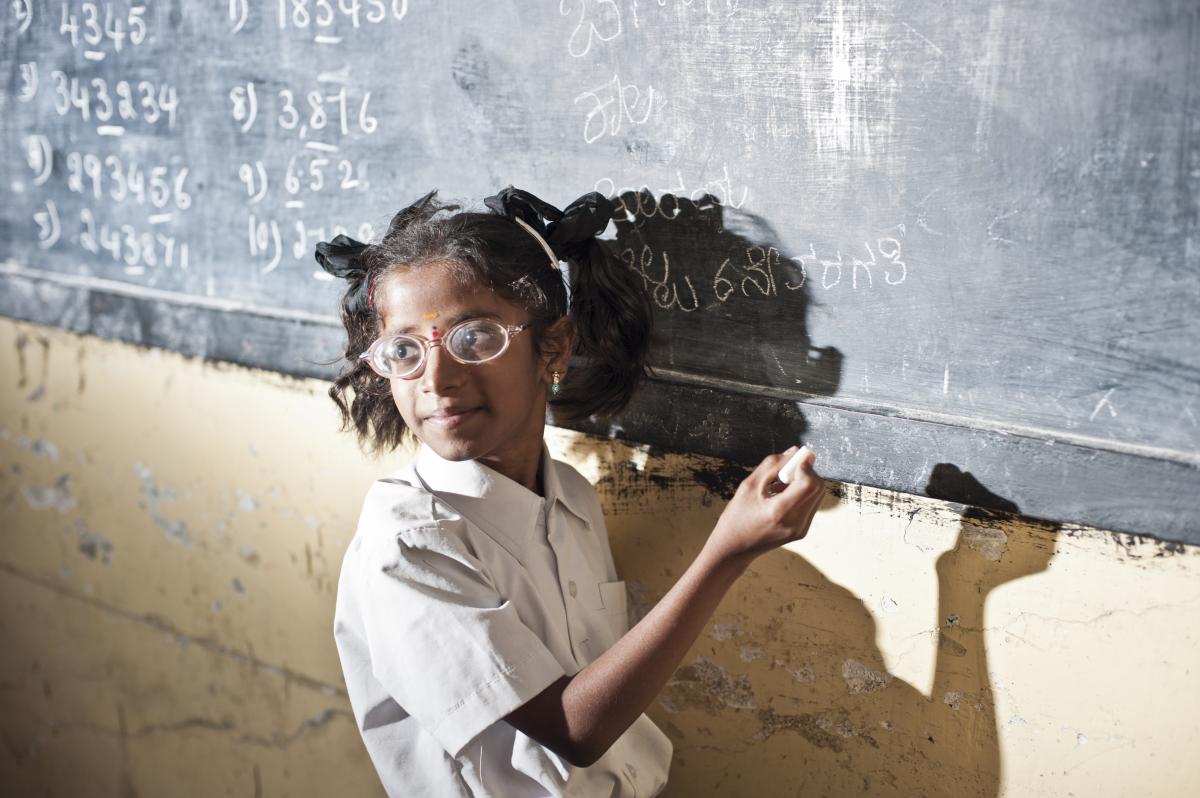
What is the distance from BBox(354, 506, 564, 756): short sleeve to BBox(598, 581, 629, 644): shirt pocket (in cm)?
26

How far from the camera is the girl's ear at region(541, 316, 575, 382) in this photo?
1239mm

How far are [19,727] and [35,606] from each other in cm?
35

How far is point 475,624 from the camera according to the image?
106cm

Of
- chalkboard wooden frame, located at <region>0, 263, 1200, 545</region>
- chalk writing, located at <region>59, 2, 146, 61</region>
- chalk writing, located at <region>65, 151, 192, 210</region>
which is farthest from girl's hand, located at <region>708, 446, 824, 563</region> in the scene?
chalk writing, located at <region>59, 2, 146, 61</region>

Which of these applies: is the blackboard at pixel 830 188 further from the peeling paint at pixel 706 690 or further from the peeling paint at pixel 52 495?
the peeling paint at pixel 52 495

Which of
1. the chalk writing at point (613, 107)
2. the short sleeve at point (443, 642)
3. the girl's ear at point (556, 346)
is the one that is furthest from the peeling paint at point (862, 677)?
Result: the chalk writing at point (613, 107)

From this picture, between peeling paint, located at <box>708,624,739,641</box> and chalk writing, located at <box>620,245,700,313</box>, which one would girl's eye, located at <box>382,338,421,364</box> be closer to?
chalk writing, located at <box>620,245,700,313</box>

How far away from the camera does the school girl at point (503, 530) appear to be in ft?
3.49

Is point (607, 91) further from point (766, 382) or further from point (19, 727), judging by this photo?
point (19, 727)

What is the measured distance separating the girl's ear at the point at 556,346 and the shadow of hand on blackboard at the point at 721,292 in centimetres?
15

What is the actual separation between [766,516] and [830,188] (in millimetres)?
403

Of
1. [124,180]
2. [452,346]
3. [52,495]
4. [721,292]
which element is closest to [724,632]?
[721,292]

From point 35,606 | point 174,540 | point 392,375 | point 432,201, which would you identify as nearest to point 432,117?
point 432,201

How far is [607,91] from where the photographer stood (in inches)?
52.4
